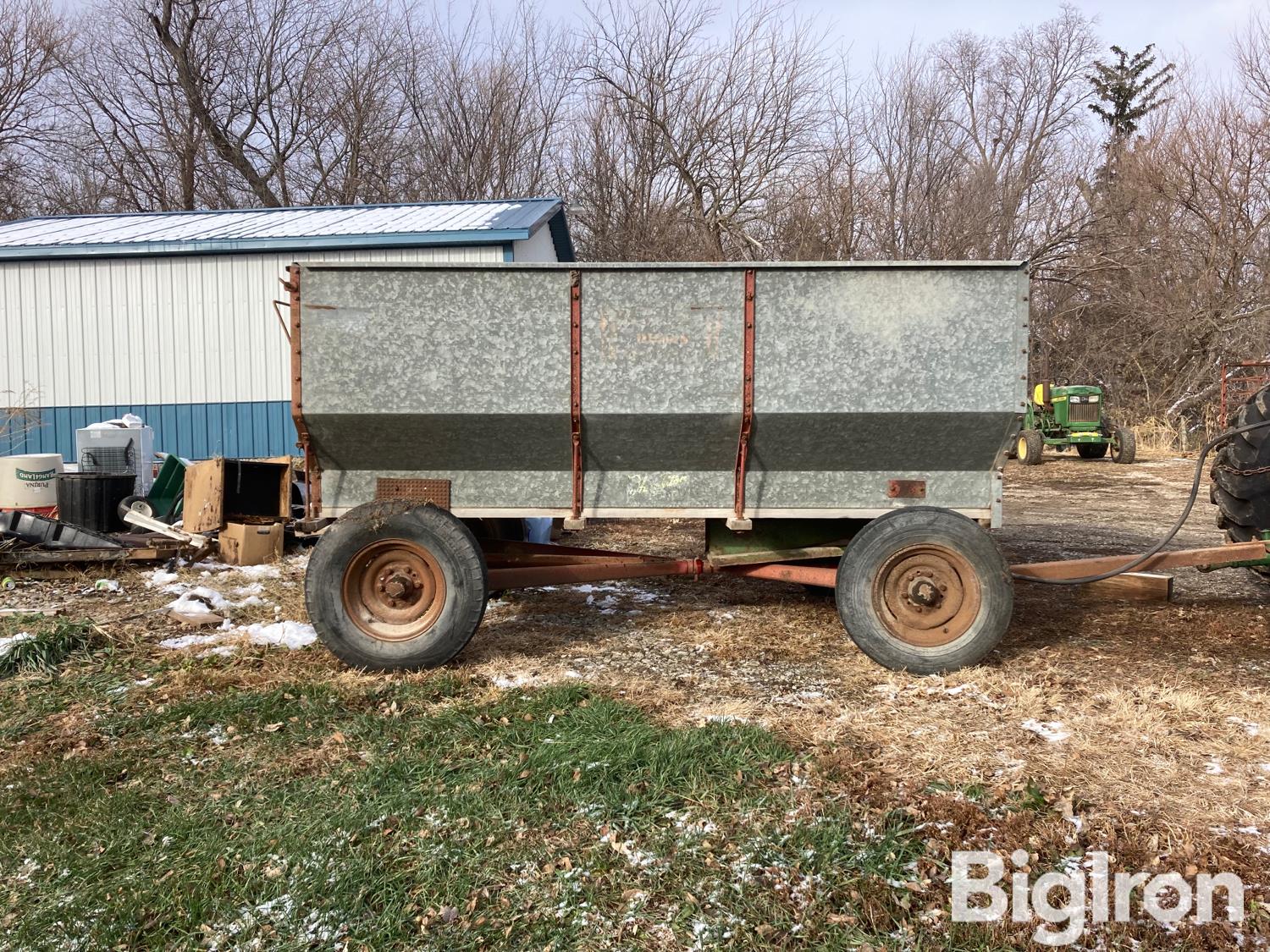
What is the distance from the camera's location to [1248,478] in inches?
204

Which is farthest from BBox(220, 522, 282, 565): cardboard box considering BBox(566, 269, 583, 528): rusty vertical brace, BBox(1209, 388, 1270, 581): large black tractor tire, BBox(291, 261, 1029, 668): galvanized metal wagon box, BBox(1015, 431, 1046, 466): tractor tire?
BBox(1015, 431, 1046, 466): tractor tire

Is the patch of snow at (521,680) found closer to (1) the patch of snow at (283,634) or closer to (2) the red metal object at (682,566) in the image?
(2) the red metal object at (682,566)

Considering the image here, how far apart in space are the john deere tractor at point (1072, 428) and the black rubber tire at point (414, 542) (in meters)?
15.9

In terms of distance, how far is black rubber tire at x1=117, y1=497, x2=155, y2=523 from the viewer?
795cm

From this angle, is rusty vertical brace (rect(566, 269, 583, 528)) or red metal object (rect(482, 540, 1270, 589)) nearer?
rusty vertical brace (rect(566, 269, 583, 528))

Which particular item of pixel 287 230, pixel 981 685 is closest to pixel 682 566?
pixel 981 685

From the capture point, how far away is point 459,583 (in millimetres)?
4320

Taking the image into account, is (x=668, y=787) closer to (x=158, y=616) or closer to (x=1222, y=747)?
(x=1222, y=747)

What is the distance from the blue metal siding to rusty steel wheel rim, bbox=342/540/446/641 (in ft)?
24.8

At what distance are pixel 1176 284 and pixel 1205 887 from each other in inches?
972

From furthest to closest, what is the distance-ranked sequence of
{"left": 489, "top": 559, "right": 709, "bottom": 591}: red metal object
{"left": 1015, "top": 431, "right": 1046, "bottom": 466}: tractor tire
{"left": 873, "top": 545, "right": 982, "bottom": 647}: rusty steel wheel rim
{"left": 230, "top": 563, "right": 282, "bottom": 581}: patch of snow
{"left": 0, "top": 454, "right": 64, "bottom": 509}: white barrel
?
{"left": 1015, "top": 431, "right": 1046, "bottom": 466}: tractor tire, {"left": 0, "top": 454, "right": 64, "bottom": 509}: white barrel, {"left": 230, "top": 563, "right": 282, "bottom": 581}: patch of snow, {"left": 489, "top": 559, "right": 709, "bottom": 591}: red metal object, {"left": 873, "top": 545, "right": 982, "bottom": 647}: rusty steel wheel rim

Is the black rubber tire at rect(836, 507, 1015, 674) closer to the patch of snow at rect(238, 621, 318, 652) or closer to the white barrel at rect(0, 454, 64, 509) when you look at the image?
the patch of snow at rect(238, 621, 318, 652)

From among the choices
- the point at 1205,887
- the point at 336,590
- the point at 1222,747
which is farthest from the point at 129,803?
the point at 1222,747

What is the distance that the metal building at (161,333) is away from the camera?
11.1 meters
